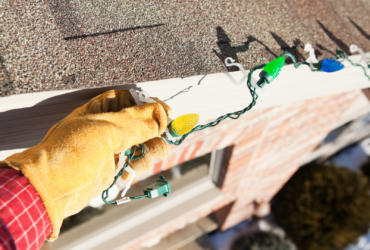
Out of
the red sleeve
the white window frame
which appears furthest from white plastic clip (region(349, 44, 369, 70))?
the red sleeve

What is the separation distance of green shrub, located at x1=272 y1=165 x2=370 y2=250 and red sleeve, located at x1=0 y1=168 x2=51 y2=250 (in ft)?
11.4

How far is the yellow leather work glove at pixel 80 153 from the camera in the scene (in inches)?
19.5

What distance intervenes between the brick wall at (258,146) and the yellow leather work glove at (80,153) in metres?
0.81

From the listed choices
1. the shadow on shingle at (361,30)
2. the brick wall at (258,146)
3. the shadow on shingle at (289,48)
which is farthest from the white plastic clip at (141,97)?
the shadow on shingle at (361,30)

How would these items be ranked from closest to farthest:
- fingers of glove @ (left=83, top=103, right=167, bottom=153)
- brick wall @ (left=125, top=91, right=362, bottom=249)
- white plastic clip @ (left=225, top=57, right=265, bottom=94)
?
fingers of glove @ (left=83, top=103, right=167, bottom=153) < white plastic clip @ (left=225, top=57, right=265, bottom=94) < brick wall @ (left=125, top=91, right=362, bottom=249)

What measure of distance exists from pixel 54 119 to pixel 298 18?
111 cm

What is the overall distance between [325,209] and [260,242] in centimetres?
95

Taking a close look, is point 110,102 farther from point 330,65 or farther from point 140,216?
point 140,216

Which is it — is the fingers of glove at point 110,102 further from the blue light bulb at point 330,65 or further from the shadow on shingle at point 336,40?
the shadow on shingle at point 336,40

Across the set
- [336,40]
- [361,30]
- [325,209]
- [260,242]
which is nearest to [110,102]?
[336,40]

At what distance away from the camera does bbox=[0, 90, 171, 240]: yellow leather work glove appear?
49cm

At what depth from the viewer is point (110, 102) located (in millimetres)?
701

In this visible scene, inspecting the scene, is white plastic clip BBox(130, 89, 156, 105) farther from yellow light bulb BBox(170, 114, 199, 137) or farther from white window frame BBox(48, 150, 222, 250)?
white window frame BBox(48, 150, 222, 250)

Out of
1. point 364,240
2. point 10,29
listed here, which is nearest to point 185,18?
point 10,29
